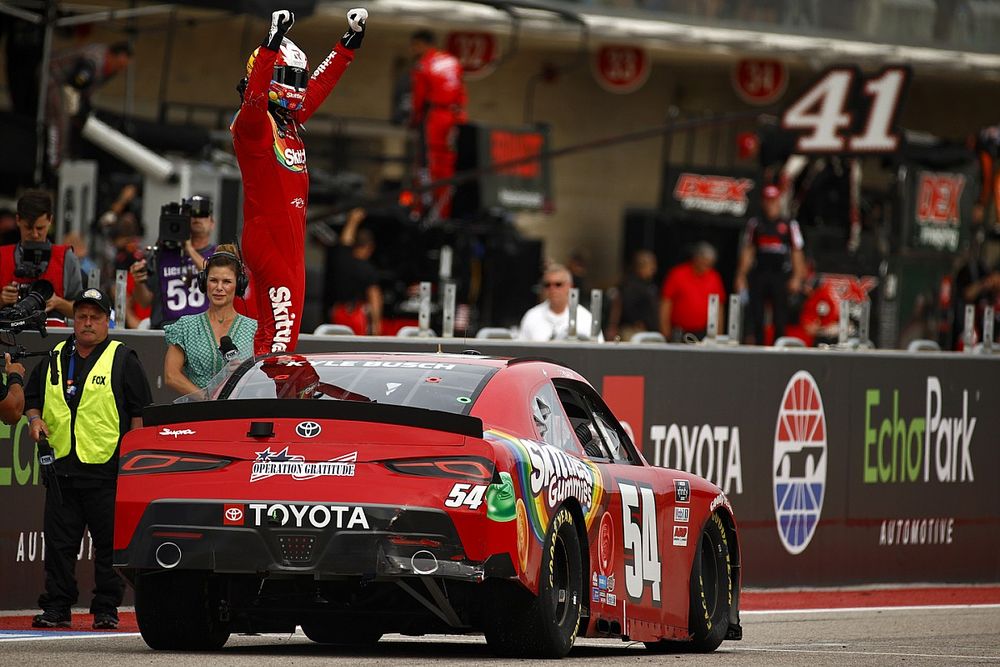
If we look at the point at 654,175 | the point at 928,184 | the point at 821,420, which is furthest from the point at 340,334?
the point at 654,175

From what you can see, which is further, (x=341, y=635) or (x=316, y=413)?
(x=341, y=635)

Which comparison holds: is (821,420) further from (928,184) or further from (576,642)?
(928,184)

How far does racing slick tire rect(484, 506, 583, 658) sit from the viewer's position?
8.66 meters

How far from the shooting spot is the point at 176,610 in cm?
902

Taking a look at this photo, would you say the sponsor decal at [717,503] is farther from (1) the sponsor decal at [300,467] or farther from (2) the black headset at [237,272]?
(1) the sponsor decal at [300,467]

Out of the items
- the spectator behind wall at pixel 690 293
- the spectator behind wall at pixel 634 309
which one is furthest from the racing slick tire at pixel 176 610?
the spectator behind wall at pixel 690 293

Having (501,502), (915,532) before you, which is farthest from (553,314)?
(501,502)

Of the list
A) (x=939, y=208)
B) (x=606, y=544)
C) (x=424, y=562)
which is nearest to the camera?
(x=424, y=562)

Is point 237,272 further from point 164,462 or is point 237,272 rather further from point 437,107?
point 437,107

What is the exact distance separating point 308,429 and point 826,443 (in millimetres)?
8245

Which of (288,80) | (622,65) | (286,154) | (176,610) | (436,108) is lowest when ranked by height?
(176,610)

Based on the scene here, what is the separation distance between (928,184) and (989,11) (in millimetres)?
6538

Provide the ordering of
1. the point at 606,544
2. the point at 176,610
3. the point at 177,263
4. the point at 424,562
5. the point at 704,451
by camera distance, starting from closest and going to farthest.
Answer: the point at 424,562, the point at 176,610, the point at 606,544, the point at 177,263, the point at 704,451

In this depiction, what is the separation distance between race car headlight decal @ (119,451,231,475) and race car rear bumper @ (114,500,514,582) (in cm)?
19
